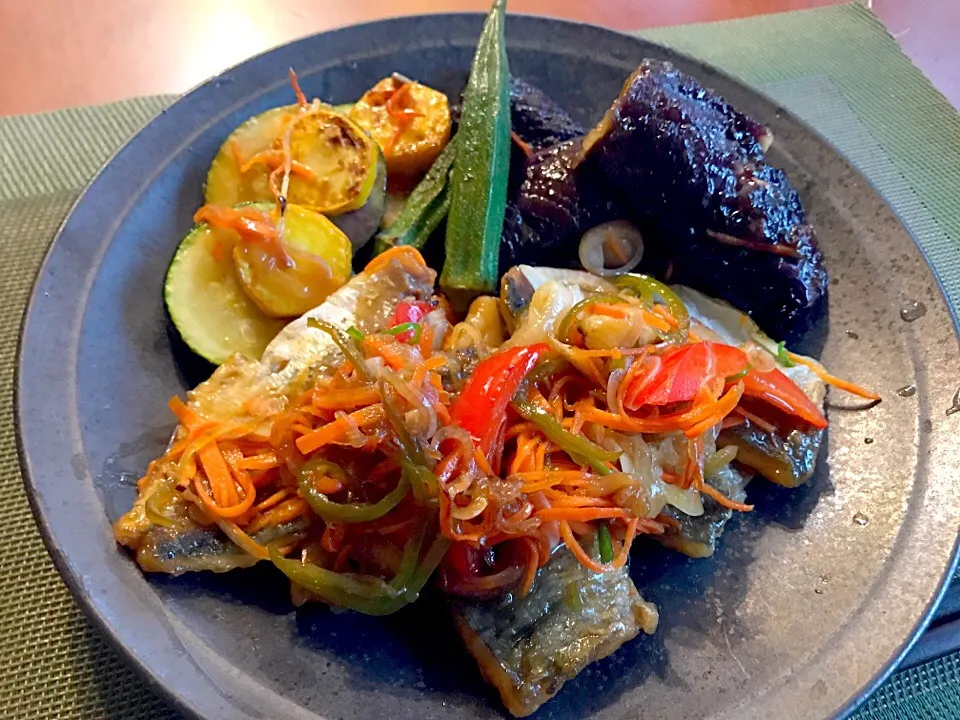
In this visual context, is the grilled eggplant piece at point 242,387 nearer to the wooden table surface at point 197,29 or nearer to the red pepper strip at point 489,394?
the red pepper strip at point 489,394

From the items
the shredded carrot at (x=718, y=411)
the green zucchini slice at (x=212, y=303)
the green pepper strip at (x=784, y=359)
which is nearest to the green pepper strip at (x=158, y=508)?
the green zucchini slice at (x=212, y=303)

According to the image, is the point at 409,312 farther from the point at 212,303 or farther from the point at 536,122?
the point at 536,122

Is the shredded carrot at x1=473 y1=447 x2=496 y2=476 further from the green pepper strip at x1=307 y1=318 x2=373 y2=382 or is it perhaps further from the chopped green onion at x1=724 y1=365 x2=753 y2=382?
the chopped green onion at x1=724 y1=365 x2=753 y2=382

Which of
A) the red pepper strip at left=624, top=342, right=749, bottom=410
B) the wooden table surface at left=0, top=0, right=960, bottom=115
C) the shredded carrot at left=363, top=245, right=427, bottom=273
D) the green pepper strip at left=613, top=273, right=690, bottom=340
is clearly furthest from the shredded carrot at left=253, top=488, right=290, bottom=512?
the wooden table surface at left=0, top=0, right=960, bottom=115

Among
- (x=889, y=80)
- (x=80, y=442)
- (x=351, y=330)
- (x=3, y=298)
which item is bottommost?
(x=3, y=298)

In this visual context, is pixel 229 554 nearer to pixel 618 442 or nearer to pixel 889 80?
pixel 618 442

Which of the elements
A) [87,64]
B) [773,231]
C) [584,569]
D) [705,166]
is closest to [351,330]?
[584,569]
